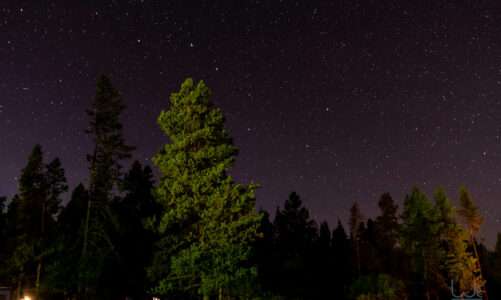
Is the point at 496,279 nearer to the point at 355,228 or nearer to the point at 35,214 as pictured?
the point at 355,228

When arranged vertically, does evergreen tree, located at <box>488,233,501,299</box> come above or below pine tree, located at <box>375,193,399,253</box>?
below

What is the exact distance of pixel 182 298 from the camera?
105 ft

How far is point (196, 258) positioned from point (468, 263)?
4344cm

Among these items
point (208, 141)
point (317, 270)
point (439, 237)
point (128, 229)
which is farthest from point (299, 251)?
point (208, 141)

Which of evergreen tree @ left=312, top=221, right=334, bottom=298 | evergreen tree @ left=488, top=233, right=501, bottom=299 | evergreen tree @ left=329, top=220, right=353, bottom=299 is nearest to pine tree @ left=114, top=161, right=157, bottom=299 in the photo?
evergreen tree @ left=312, top=221, right=334, bottom=298

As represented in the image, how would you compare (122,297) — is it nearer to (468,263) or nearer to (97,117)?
(97,117)

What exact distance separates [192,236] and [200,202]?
5.80 feet

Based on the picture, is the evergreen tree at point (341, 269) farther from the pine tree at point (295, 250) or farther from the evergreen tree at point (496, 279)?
the evergreen tree at point (496, 279)

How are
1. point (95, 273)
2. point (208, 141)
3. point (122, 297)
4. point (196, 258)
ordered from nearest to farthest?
point (196, 258)
point (208, 141)
point (95, 273)
point (122, 297)

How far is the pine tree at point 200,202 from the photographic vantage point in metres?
21.5

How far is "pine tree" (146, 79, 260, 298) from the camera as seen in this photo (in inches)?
848

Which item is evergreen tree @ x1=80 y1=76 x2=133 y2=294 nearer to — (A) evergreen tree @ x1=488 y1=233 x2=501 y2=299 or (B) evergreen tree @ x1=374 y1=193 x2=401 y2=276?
(B) evergreen tree @ x1=374 y1=193 x2=401 y2=276

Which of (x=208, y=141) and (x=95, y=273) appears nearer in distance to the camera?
(x=208, y=141)

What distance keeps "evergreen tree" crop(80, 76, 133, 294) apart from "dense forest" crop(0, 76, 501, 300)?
7 centimetres
